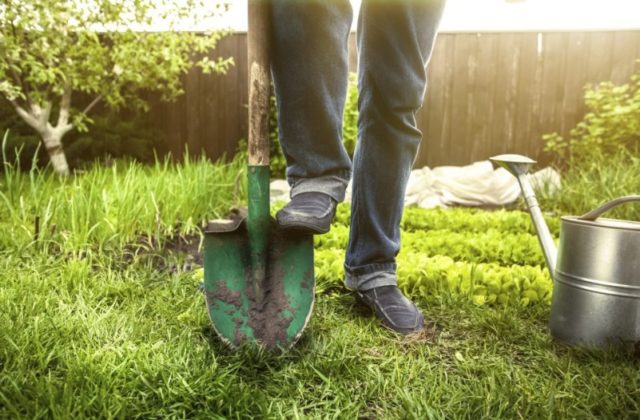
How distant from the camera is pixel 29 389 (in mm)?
950

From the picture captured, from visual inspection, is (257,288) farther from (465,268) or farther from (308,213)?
(465,268)

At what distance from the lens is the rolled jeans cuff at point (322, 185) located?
132 centimetres

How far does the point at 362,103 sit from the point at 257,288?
65 centimetres

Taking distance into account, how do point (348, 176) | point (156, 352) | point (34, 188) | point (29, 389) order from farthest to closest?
point (34, 188)
point (348, 176)
point (156, 352)
point (29, 389)

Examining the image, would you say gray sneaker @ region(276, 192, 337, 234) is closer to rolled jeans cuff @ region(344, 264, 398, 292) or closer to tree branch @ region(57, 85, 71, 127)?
rolled jeans cuff @ region(344, 264, 398, 292)

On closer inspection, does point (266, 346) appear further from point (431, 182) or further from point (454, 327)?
point (431, 182)

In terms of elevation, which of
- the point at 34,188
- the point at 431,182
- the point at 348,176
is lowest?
the point at 431,182

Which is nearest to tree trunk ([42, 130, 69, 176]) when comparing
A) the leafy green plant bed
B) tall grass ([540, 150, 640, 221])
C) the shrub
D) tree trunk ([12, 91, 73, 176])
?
tree trunk ([12, 91, 73, 176])

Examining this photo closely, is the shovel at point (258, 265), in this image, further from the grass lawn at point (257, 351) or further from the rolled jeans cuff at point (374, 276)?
the rolled jeans cuff at point (374, 276)

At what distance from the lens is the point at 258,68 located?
118 cm

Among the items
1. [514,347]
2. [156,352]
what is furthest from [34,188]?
[514,347]

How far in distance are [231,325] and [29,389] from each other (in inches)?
17.0

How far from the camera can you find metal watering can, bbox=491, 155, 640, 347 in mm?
1205

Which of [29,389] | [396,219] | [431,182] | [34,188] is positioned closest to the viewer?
[29,389]
